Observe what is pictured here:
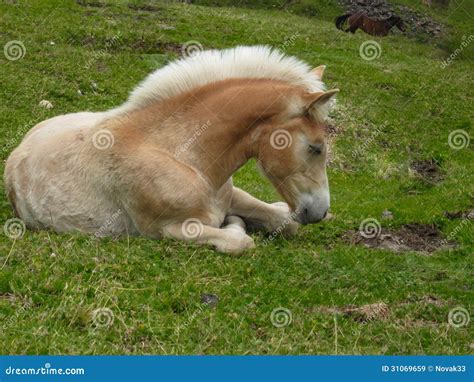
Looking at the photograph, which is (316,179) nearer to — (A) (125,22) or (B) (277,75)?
(B) (277,75)

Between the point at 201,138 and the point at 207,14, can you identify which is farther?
the point at 207,14

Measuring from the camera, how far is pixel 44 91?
20.2 meters

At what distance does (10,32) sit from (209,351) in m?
21.4

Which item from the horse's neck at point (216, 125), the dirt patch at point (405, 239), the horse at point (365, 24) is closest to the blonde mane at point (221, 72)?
the horse's neck at point (216, 125)

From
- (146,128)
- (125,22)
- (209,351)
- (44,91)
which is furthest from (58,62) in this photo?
(209,351)

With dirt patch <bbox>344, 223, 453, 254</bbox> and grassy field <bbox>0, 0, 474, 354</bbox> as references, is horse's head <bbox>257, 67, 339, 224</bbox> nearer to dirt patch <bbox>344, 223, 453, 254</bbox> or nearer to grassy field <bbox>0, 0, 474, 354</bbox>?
grassy field <bbox>0, 0, 474, 354</bbox>

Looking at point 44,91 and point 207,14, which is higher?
point 44,91

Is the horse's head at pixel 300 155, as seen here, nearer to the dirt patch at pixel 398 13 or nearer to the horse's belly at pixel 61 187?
the horse's belly at pixel 61 187

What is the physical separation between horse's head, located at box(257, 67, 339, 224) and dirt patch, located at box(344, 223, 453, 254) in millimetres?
2201

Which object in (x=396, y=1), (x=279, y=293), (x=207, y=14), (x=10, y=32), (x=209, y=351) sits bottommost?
(x=396, y=1)

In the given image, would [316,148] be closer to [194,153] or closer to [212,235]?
[194,153]

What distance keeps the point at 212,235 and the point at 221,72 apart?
2330mm

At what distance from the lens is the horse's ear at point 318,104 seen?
962 centimetres

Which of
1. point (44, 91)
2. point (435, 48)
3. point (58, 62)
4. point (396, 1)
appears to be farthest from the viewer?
point (396, 1)
